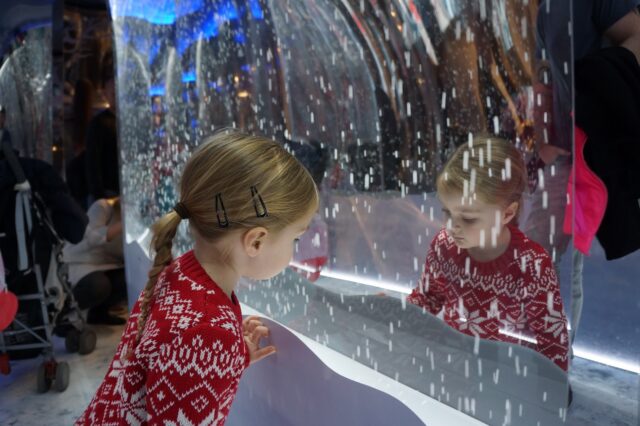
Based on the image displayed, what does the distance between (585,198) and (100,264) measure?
288cm

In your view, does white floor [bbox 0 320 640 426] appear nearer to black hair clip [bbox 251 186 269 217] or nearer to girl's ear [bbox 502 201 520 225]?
girl's ear [bbox 502 201 520 225]

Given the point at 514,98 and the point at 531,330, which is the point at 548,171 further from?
the point at 531,330

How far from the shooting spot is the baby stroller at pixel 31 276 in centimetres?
229

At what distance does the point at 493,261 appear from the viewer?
0.76 meters

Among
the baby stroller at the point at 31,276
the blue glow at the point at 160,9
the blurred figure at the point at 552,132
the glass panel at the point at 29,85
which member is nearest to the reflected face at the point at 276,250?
the blurred figure at the point at 552,132

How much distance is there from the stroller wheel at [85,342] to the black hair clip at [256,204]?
217cm

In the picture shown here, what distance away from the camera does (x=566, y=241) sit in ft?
2.29

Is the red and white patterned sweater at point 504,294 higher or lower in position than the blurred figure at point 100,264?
higher

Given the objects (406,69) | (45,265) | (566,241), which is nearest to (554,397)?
(566,241)

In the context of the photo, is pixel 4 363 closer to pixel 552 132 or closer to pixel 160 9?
pixel 160 9

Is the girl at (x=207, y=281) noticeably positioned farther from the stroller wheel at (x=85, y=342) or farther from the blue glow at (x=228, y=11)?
the stroller wheel at (x=85, y=342)

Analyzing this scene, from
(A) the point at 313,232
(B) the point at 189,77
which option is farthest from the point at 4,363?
(A) the point at 313,232

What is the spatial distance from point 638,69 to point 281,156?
57 cm

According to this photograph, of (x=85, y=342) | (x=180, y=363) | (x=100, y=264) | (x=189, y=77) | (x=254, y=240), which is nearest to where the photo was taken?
(x=180, y=363)
